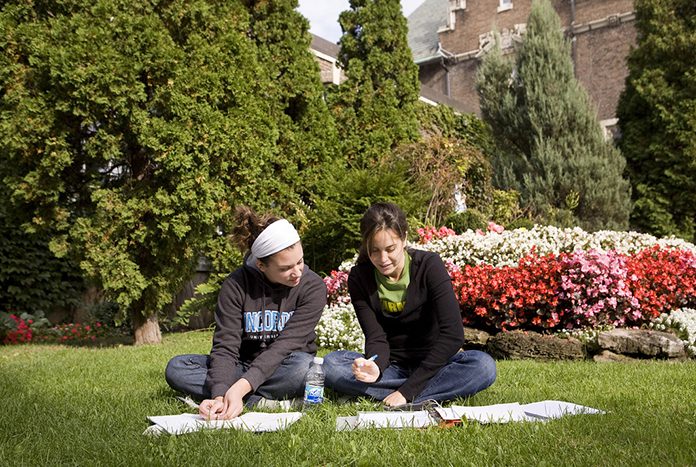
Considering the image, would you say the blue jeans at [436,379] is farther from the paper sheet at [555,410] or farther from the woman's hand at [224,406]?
the woman's hand at [224,406]

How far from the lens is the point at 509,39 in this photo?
977 inches

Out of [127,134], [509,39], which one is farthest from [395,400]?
[509,39]

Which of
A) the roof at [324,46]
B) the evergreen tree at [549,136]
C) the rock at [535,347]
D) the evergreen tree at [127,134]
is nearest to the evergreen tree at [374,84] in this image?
the roof at [324,46]

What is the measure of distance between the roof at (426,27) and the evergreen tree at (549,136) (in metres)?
11.9

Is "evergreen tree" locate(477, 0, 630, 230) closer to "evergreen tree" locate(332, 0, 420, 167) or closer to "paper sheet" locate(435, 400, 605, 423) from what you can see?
"evergreen tree" locate(332, 0, 420, 167)

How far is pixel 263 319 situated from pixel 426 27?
27518 millimetres

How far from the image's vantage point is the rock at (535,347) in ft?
20.8

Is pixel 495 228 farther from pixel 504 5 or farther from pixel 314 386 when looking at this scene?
pixel 504 5

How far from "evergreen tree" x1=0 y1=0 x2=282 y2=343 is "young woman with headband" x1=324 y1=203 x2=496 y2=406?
4.39 m

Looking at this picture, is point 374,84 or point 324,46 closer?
point 374,84

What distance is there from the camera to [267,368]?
3.79 metres

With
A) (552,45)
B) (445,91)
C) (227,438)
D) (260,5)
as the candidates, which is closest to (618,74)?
(445,91)

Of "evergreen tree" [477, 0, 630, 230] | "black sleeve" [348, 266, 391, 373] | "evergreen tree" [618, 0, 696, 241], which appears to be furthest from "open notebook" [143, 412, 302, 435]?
"evergreen tree" [618, 0, 696, 241]

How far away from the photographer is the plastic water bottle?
390 centimetres
